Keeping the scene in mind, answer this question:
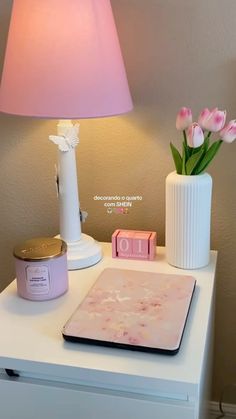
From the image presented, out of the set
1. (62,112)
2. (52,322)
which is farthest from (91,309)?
(62,112)

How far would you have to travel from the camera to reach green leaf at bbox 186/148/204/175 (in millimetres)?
1019

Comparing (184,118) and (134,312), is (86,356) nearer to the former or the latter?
(134,312)

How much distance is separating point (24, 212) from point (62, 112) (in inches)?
18.9

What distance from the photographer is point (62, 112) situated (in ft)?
2.94

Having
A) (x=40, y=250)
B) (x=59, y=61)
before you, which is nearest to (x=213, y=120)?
(x=59, y=61)

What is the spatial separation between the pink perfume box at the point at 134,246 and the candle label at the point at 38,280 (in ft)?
0.80

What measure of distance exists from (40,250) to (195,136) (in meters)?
0.38

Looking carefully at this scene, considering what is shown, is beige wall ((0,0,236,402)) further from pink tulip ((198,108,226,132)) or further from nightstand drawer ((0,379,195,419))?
nightstand drawer ((0,379,195,419))

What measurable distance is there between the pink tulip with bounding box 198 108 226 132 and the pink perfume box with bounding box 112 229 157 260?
0.97 ft

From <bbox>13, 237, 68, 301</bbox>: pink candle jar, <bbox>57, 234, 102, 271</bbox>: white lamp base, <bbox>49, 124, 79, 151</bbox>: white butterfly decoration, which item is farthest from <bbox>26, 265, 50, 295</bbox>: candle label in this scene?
<bbox>49, 124, 79, 151</bbox>: white butterfly decoration

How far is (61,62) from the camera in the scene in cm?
89

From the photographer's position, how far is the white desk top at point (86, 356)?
0.74m

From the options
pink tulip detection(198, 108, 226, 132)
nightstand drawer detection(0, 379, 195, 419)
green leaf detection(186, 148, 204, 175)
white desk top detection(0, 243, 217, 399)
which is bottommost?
nightstand drawer detection(0, 379, 195, 419)

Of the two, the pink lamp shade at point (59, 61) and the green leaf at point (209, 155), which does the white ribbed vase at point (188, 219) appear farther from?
the pink lamp shade at point (59, 61)
